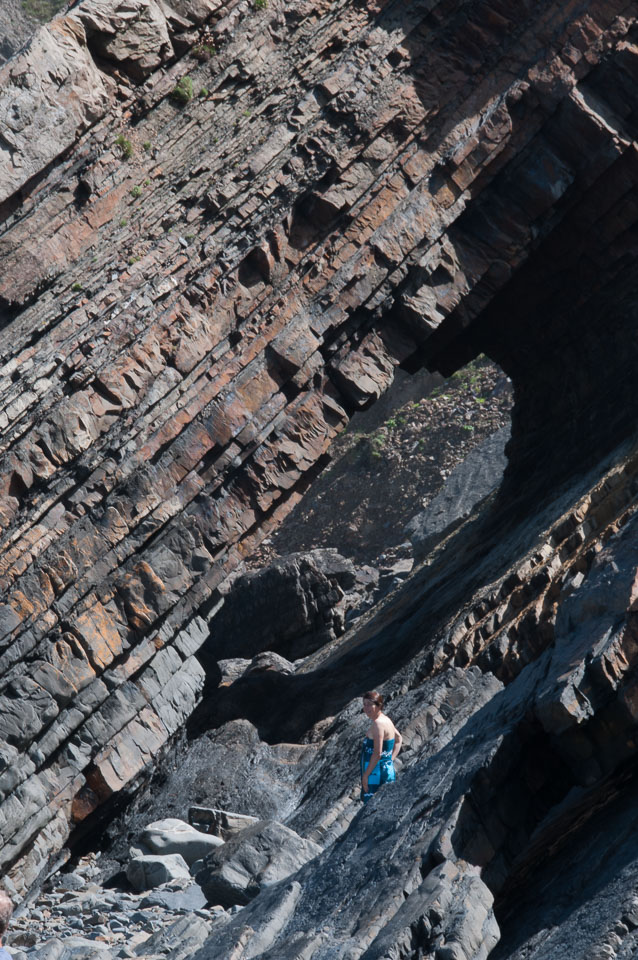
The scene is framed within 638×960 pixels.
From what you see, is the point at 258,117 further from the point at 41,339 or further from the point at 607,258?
the point at 607,258

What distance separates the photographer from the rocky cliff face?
9562 mm

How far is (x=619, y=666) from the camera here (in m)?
5.45

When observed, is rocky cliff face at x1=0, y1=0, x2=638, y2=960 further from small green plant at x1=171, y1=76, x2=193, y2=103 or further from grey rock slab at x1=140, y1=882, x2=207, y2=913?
grey rock slab at x1=140, y1=882, x2=207, y2=913

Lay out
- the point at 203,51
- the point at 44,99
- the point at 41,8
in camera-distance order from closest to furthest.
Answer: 1. the point at 44,99
2. the point at 203,51
3. the point at 41,8

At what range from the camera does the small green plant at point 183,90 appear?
11531 mm

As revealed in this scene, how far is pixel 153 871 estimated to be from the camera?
7719 mm

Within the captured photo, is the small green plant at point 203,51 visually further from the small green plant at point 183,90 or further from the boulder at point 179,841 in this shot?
the boulder at point 179,841

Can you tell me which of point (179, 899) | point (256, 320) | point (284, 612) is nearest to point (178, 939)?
point (179, 899)

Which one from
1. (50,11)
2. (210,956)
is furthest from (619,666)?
(50,11)

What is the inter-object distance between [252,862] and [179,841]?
1.64 metres

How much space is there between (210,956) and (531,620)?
4797mm

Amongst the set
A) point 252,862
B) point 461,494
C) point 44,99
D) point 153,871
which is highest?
point 461,494

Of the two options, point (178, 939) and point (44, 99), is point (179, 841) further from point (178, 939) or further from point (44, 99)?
point (44, 99)

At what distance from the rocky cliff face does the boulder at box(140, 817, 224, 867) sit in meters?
0.74
